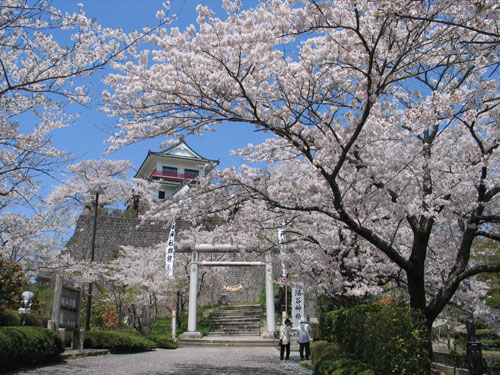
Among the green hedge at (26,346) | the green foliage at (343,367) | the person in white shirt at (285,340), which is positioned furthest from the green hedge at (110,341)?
the green foliage at (343,367)

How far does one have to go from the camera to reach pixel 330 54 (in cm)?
546

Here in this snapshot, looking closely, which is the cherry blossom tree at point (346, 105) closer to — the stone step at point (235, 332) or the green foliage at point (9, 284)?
the green foliage at point (9, 284)

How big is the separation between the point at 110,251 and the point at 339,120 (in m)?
24.6

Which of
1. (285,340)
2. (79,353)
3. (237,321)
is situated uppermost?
(285,340)

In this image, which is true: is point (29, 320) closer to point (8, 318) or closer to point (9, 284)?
point (8, 318)

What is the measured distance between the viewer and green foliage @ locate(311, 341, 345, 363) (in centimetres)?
762

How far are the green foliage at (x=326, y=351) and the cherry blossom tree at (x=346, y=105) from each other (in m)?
2.06

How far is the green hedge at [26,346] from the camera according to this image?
625 cm

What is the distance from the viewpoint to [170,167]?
37.1 m

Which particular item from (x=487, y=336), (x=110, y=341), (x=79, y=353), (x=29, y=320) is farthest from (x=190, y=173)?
(x=79, y=353)

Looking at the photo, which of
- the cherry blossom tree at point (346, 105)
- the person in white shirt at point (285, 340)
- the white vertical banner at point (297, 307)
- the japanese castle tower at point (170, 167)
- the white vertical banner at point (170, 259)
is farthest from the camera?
the japanese castle tower at point (170, 167)

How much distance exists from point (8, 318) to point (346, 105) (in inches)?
335

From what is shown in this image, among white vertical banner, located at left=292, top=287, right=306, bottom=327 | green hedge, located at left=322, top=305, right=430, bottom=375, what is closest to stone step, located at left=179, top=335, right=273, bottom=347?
white vertical banner, located at left=292, top=287, right=306, bottom=327

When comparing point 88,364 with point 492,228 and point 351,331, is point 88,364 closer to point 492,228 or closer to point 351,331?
point 351,331
